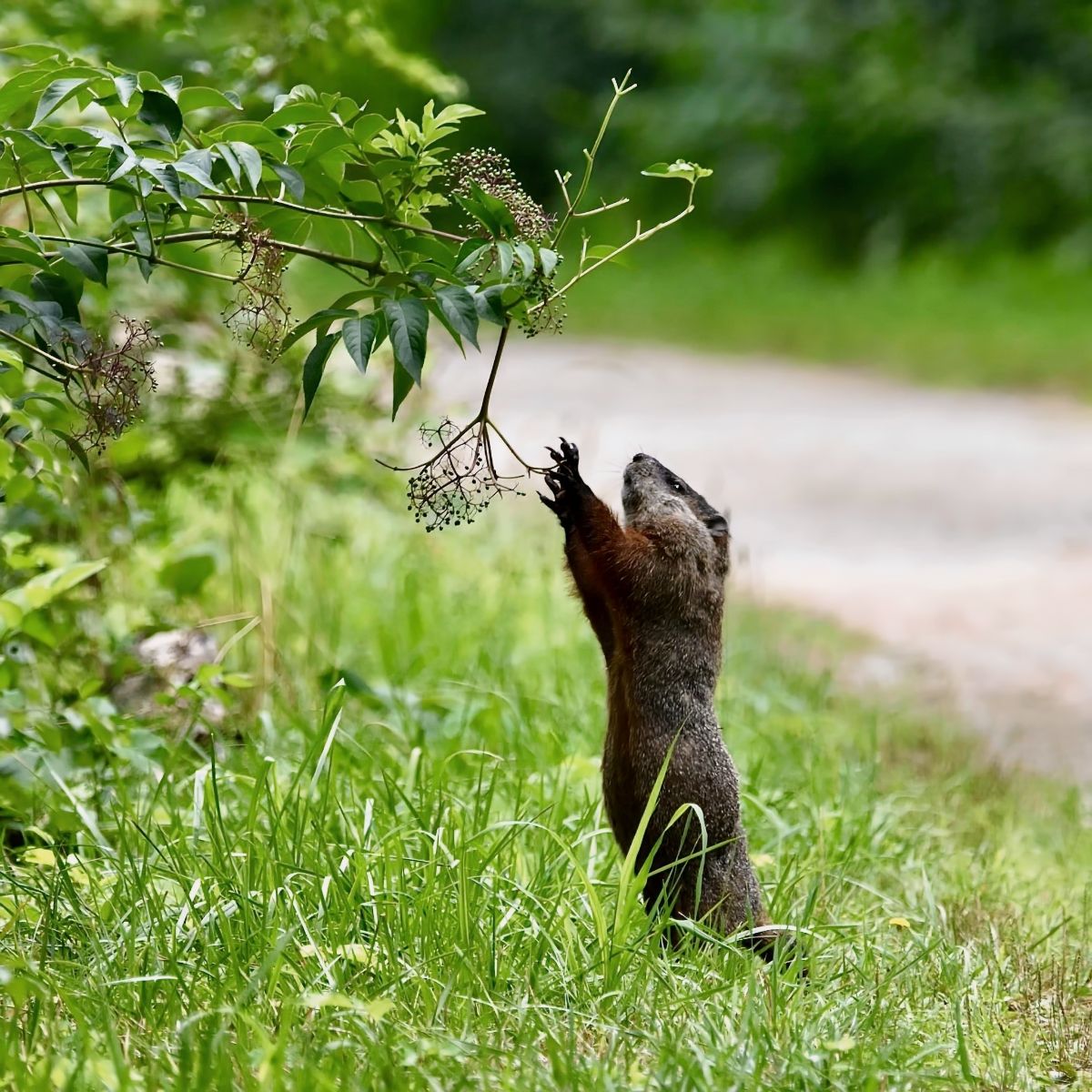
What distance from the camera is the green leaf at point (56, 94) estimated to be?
2260 mm

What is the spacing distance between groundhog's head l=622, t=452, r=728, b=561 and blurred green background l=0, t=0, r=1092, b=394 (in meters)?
9.29

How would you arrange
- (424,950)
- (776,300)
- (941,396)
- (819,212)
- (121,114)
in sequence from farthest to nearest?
(819,212), (776,300), (941,396), (424,950), (121,114)

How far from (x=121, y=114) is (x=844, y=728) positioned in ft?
10.4

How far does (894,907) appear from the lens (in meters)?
3.37

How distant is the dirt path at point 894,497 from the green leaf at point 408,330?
7.17 feet

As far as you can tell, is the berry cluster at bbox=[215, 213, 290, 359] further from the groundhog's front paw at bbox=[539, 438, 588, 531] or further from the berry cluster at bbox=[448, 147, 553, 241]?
the groundhog's front paw at bbox=[539, 438, 588, 531]

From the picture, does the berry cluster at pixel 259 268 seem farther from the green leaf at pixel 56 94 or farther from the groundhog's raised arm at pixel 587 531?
the groundhog's raised arm at pixel 587 531

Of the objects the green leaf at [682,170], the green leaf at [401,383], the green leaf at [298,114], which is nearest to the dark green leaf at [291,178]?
the green leaf at [298,114]

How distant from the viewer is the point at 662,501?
10.3ft

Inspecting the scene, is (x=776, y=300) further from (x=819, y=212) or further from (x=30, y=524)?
(x=30, y=524)

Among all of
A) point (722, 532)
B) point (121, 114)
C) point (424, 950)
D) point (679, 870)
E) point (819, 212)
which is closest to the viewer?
point (121, 114)

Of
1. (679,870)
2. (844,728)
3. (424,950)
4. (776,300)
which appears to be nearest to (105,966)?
(424,950)

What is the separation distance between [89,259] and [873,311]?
42.1ft

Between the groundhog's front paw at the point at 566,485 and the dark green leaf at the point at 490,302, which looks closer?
the dark green leaf at the point at 490,302
